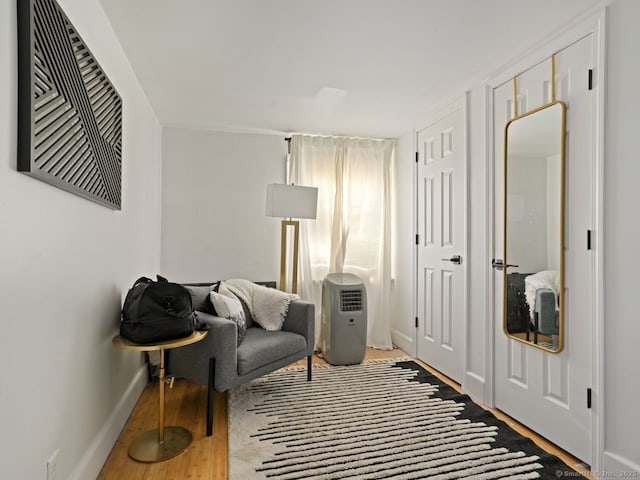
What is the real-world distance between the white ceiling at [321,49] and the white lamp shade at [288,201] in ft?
2.28

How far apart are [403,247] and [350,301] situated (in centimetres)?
93

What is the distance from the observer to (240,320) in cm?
273

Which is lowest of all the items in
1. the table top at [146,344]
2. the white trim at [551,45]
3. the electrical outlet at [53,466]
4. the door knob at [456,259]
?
the electrical outlet at [53,466]

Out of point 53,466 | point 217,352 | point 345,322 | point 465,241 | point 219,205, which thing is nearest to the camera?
point 53,466

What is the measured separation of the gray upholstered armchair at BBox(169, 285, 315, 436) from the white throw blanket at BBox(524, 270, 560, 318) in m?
1.54

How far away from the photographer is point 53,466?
139 centimetres

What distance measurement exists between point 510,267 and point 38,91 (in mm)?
2593

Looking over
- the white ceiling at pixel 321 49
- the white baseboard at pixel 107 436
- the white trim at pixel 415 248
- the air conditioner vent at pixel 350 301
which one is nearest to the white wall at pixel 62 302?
the white baseboard at pixel 107 436

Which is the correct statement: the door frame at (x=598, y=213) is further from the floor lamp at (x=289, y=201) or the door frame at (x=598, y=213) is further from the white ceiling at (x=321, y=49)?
the floor lamp at (x=289, y=201)

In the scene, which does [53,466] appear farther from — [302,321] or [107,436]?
[302,321]

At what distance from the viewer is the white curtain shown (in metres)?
4.05

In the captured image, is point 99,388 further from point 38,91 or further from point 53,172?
point 38,91

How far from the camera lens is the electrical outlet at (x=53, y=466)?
1.36 meters

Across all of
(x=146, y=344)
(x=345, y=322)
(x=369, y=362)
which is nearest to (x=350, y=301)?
(x=345, y=322)
